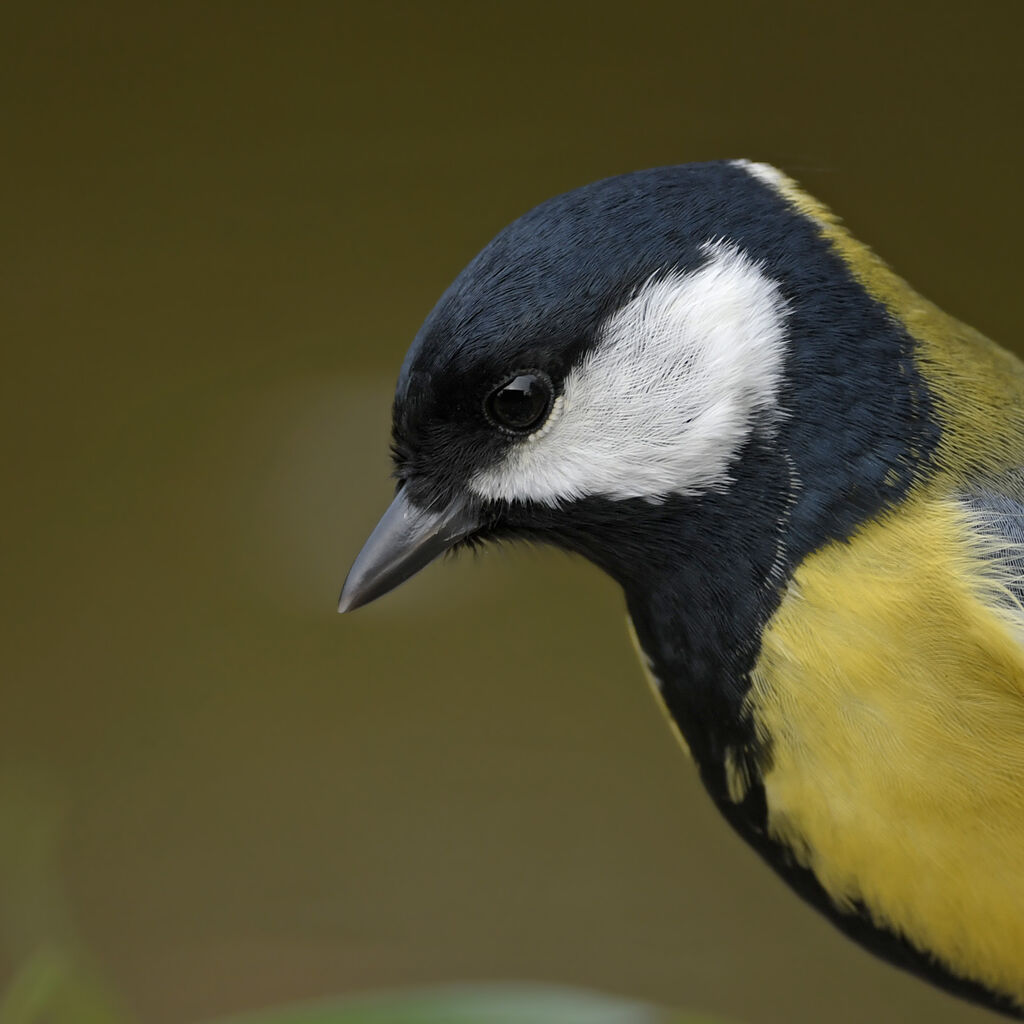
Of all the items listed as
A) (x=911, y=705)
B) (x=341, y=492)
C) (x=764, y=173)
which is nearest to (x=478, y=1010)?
(x=911, y=705)

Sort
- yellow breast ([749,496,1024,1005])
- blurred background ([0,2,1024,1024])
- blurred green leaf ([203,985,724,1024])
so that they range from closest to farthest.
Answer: blurred green leaf ([203,985,724,1024]) < yellow breast ([749,496,1024,1005]) < blurred background ([0,2,1024,1024])

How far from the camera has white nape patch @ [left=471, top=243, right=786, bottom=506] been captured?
67 cm

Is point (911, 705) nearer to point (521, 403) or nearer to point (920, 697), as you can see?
point (920, 697)

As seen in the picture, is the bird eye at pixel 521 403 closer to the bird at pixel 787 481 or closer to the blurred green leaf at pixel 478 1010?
the bird at pixel 787 481

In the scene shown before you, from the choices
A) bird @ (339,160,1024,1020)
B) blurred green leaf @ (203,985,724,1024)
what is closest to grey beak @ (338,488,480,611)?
bird @ (339,160,1024,1020)

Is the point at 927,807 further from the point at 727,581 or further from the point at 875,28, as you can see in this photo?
the point at 875,28

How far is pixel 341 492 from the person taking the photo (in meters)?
1.79

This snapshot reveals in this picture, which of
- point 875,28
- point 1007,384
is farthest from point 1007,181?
point 1007,384

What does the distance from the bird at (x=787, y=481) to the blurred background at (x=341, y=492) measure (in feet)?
2.51

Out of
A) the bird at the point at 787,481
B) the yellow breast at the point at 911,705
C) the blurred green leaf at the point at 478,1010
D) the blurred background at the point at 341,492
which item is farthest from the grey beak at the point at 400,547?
the blurred background at the point at 341,492

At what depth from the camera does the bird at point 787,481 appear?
2.13ft

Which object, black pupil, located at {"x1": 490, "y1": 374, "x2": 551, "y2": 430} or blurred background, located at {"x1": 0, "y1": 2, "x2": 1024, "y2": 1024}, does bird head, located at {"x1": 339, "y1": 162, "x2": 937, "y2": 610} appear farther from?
blurred background, located at {"x1": 0, "y1": 2, "x2": 1024, "y2": 1024}

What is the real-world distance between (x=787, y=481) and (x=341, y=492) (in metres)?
1.18

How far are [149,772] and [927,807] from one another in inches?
56.9
